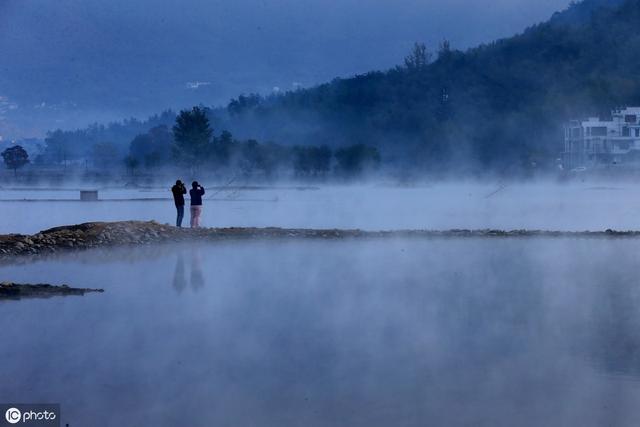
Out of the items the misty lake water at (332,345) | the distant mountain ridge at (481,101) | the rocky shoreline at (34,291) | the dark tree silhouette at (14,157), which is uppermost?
the distant mountain ridge at (481,101)

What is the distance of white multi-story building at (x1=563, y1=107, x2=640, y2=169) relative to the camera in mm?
86938

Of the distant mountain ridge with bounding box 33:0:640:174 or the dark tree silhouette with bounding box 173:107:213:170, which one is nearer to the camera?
the dark tree silhouette with bounding box 173:107:213:170

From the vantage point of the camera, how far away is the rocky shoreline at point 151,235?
21.1m

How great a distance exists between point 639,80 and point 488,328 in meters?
110

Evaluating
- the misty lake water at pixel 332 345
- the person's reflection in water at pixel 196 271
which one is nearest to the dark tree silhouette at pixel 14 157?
the person's reflection in water at pixel 196 271

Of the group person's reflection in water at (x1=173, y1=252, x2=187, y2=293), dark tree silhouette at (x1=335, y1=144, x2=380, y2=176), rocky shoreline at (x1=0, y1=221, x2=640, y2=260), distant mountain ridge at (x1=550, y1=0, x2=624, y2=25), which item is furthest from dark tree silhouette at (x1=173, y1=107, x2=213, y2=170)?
distant mountain ridge at (x1=550, y1=0, x2=624, y2=25)

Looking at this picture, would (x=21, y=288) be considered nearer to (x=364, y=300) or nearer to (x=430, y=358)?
(x=364, y=300)

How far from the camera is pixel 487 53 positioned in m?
140

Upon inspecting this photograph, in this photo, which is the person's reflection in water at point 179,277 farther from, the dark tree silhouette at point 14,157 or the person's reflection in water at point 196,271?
the dark tree silhouette at point 14,157

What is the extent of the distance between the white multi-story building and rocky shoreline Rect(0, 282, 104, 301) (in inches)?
2963

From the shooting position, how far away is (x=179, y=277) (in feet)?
53.8

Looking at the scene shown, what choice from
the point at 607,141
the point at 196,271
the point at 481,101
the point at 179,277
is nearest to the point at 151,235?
the point at 196,271

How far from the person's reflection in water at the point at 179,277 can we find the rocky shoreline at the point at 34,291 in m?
1.20

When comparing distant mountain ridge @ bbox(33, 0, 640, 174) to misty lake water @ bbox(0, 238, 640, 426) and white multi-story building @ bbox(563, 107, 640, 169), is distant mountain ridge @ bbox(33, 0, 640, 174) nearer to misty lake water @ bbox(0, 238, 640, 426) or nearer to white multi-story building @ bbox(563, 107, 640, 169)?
white multi-story building @ bbox(563, 107, 640, 169)
